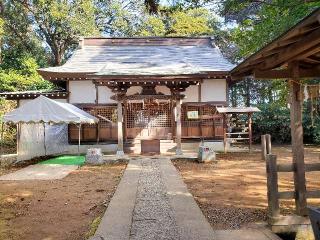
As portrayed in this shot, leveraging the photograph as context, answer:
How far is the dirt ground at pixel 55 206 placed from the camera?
5.22m

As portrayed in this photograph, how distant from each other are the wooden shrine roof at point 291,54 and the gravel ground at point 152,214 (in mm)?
2549

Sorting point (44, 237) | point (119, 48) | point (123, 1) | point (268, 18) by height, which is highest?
point (123, 1)

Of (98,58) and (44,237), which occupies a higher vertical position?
(98,58)

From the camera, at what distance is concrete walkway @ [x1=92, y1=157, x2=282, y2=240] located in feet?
15.1

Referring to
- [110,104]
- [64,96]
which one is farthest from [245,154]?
[64,96]

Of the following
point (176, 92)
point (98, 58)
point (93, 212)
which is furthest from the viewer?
point (98, 58)

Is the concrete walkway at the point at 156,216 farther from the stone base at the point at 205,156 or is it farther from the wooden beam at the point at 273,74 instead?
the stone base at the point at 205,156

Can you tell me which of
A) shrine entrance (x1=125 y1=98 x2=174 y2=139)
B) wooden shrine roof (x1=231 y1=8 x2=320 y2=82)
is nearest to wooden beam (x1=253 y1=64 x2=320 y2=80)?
wooden shrine roof (x1=231 y1=8 x2=320 y2=82)

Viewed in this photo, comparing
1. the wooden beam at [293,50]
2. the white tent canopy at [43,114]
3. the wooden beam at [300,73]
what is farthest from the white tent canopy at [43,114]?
the wooden beam at [300,73]

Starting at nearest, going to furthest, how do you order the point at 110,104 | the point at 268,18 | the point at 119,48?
the point at 268,18 < the point at 110,104 < the point at 119,48

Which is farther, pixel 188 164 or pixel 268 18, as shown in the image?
pixel 188 164

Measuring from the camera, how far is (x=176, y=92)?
14602 millimetres

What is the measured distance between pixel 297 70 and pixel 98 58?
14618mm

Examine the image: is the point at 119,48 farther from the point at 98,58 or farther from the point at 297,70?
the point at 297,70
